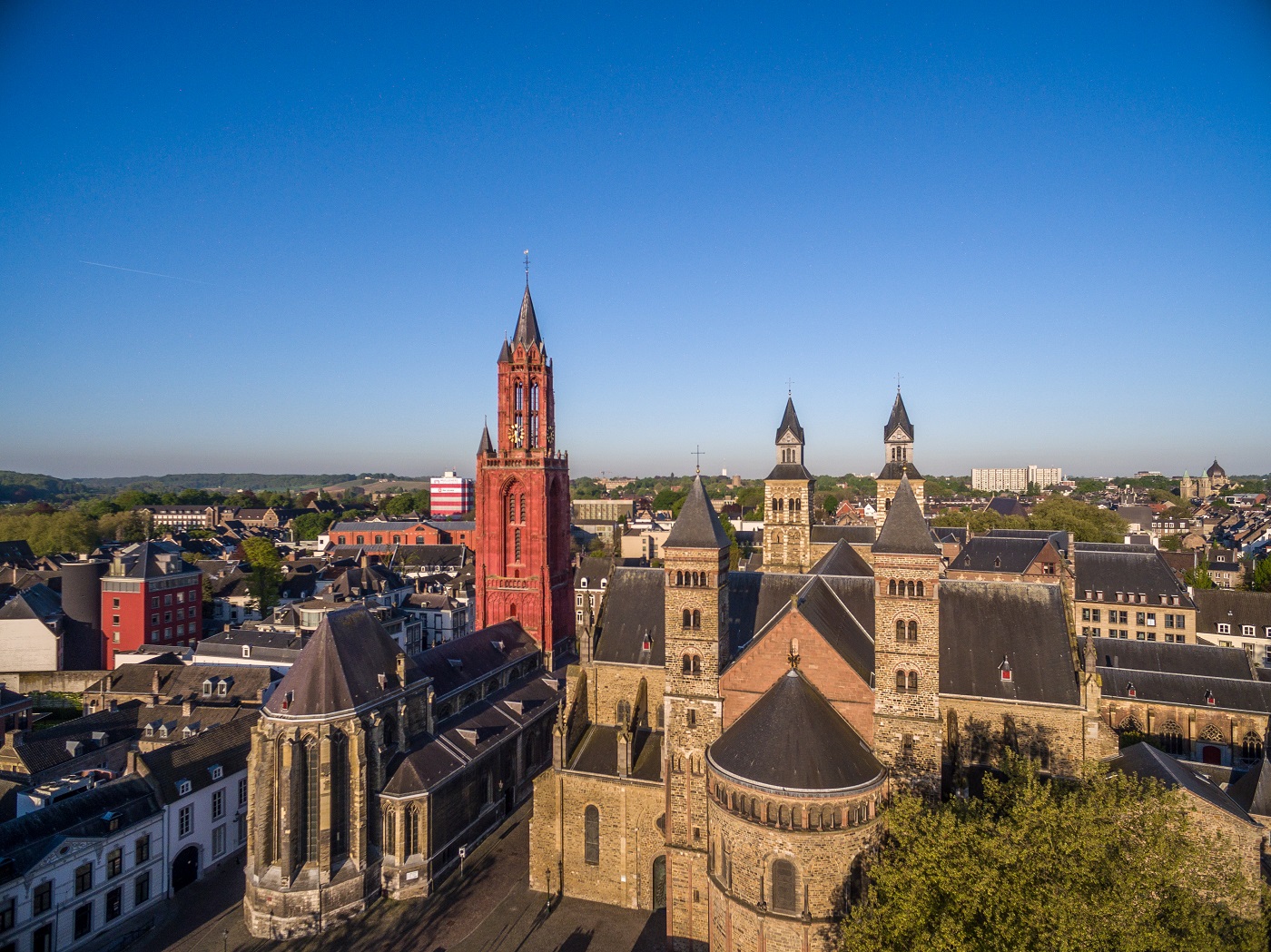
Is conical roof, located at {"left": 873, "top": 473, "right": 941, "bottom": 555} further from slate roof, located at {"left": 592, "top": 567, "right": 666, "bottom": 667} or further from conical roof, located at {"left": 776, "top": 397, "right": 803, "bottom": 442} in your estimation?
conical roof, located at {"left": 776, "top": 397, "right": 803, "bottom": 442}

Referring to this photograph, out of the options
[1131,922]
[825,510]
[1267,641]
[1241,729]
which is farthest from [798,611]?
[825,510]

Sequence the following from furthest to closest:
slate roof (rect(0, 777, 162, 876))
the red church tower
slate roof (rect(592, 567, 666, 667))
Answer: the red church tower, slate roof (rect(592, 567, 666, 667)), slate roof (rect(0, 777, 162, 876))

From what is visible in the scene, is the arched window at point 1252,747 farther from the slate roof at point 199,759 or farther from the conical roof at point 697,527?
the slate roof at point 199,759

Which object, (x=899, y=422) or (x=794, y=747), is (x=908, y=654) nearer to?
(x=794, y=747)

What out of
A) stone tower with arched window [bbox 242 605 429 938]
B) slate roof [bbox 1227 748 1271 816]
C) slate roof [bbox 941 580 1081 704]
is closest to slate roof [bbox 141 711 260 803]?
stone tower with arched window [bbox 242 605 429 938]

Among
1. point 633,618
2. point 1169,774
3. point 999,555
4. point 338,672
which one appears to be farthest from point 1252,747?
point 338,672

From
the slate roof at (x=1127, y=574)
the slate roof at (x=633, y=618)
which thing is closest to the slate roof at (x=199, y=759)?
the slate roof at (x=633, y=618)

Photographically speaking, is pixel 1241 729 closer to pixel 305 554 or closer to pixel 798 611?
pixel 798 611
